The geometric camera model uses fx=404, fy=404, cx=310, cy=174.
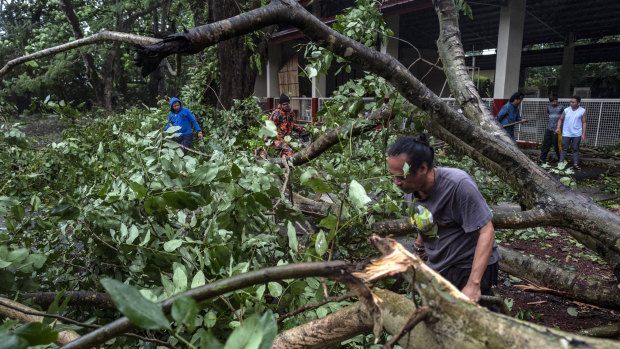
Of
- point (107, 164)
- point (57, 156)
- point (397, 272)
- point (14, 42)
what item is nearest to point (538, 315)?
point (397, 272)

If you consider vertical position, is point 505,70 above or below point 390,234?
above

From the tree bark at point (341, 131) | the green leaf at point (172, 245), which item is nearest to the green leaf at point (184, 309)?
the green leaf at point (172, 245)

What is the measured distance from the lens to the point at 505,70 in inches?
408

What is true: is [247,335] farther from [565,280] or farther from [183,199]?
[565,280]

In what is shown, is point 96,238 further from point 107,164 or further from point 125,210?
point 107,164

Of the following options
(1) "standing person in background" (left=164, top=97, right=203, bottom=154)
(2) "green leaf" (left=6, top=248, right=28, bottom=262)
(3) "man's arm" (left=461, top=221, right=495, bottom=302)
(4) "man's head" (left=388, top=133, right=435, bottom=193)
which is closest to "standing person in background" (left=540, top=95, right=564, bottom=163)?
(1) "standing person in background" (left=164, top=97, right=203, bottom=154)

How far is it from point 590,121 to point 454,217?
33.8ft

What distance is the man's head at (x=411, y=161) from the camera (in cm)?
211

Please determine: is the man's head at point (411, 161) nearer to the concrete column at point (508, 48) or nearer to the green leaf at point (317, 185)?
the green leaf at point (317, 185)

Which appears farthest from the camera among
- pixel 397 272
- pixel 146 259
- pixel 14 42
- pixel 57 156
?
pixel 14 42

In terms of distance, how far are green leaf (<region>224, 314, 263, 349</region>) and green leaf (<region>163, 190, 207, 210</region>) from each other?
27.1 inches

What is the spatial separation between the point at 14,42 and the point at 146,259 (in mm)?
24878

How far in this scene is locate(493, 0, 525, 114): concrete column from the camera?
10.3 m

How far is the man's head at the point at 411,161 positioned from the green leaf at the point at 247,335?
5.05 feet
